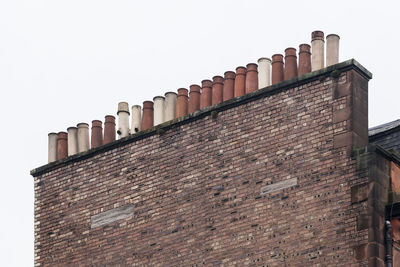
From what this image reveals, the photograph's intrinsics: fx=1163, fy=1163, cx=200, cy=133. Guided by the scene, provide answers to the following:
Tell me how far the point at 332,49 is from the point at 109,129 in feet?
23.0

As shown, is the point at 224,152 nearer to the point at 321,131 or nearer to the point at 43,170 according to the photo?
the point at 321,131

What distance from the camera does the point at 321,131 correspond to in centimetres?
2748

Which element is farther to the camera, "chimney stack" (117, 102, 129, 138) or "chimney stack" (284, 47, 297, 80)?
"chimney stack" (117, 102, 129, 138)

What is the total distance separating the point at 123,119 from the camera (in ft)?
104

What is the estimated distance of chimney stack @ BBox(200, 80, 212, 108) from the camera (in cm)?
3008

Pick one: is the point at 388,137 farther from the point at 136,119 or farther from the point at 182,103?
the point at 136,119

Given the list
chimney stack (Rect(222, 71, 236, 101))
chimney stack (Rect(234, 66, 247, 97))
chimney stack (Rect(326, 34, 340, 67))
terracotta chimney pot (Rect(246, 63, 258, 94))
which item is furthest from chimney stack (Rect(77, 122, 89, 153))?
chimney stack (Rect(326, 34, 340, 67))

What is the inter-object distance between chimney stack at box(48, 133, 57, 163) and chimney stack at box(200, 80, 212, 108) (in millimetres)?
5147

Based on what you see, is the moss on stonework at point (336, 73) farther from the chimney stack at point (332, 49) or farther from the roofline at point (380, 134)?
the roofline at point (380, 134)

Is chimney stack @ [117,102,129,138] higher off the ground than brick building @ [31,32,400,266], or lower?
higher

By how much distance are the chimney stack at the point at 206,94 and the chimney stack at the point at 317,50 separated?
3.12 metres

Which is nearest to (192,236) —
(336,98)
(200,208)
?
(200,208)

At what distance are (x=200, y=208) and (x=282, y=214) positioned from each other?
253cm

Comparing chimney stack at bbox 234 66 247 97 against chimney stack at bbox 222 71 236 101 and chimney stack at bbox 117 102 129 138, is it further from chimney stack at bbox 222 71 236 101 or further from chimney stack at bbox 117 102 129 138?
chimney stack at bbox 117 102 129 138
